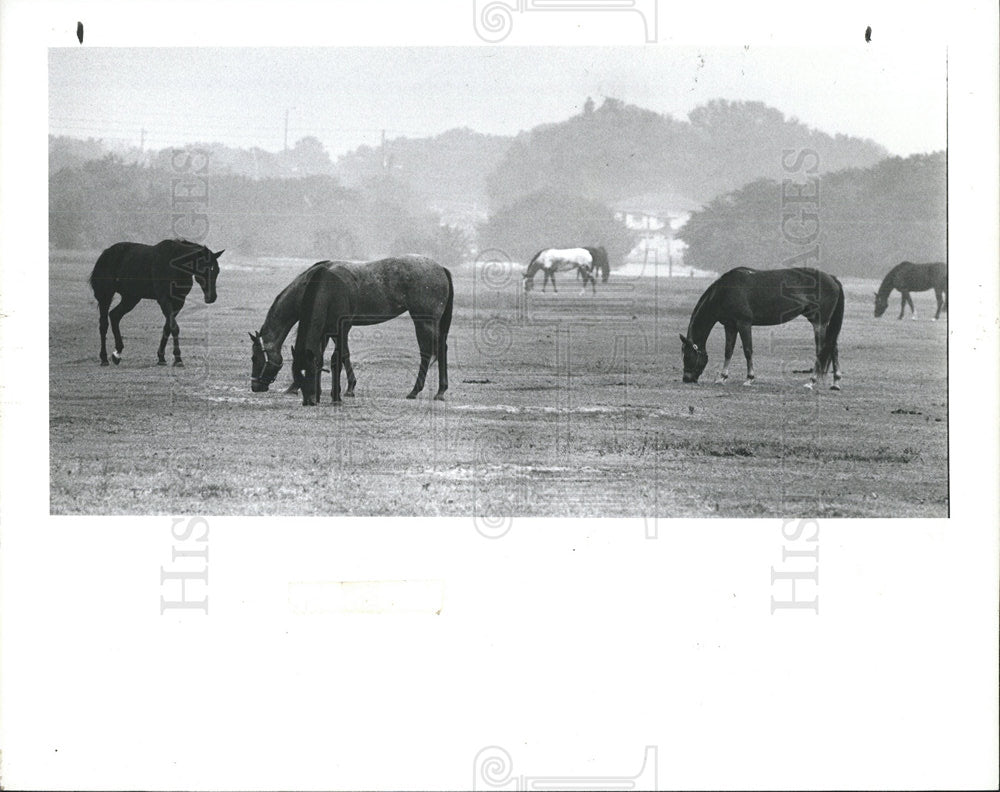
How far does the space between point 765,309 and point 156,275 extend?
3.04 metres

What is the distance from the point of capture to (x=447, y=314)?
18.4 feet

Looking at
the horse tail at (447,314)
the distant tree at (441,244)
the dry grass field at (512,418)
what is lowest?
the dry grass field at (512,418)

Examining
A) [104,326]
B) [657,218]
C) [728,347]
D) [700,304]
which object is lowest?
[728,347]

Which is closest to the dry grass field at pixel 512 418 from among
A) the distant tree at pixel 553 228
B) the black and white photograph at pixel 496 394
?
the black and white photograph at pixel 496 394

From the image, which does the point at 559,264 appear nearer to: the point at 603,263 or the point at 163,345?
the point at 603,263

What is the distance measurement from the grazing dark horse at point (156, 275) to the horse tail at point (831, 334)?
306cm

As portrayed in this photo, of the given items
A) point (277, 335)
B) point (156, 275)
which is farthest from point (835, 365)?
point (156, 275)

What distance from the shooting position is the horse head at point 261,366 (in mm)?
5602

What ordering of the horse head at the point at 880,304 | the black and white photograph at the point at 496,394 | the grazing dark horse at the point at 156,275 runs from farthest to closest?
the grazing dark horse at the point at 156,275 < the horse head at the point at 880,304 < the black and white photograph at the point at 496,394

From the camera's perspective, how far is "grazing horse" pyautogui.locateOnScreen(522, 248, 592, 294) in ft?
18.0

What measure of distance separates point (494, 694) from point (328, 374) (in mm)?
1780

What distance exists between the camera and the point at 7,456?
5.34 meters

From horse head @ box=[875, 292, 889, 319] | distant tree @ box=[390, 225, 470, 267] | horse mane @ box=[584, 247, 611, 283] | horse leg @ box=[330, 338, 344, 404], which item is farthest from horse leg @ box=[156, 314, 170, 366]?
horse head @ box=[875, 292, 889, 319]

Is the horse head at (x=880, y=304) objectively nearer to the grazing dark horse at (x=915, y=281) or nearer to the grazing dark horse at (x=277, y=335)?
the grazing dark horse at (x=915, y=281)
